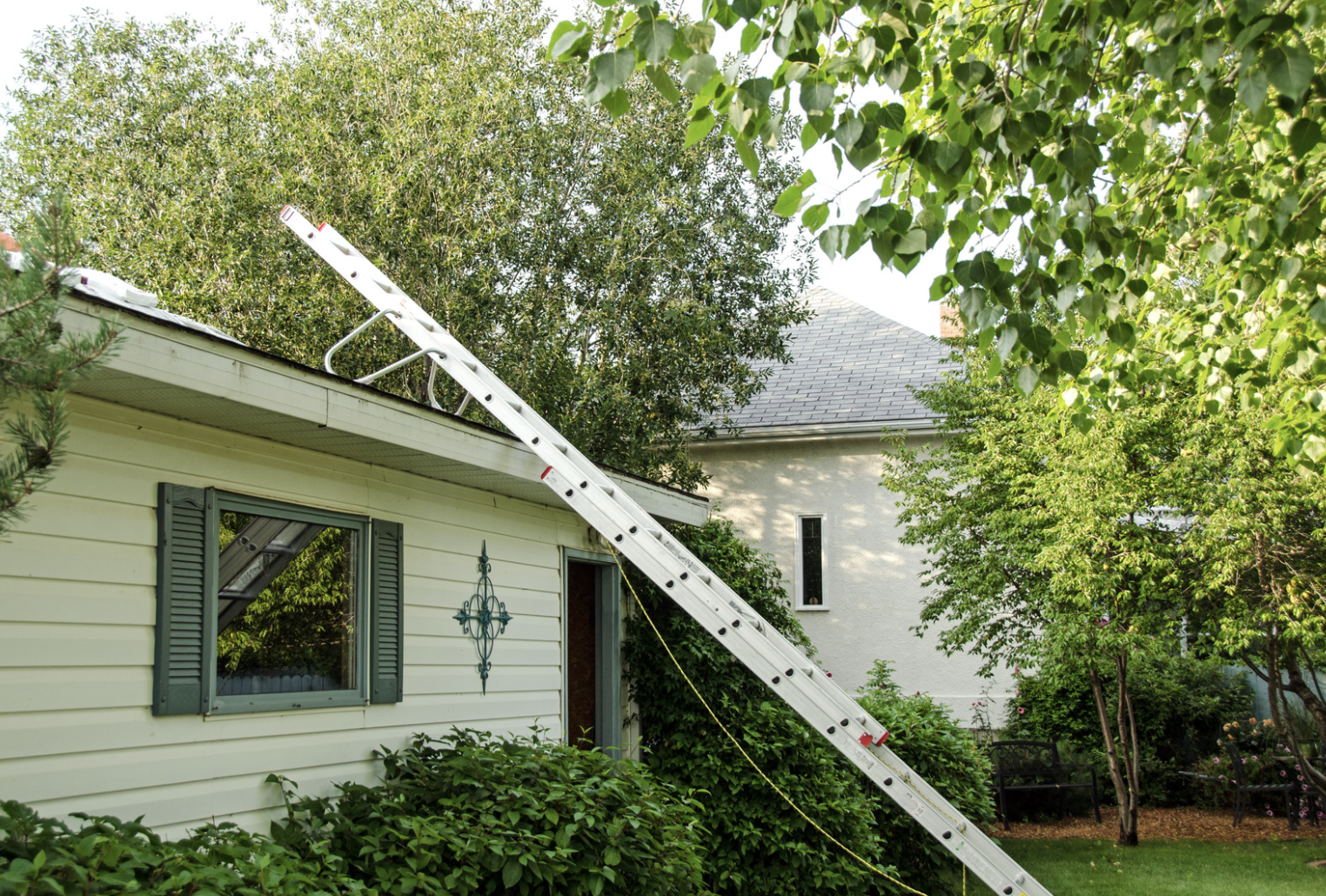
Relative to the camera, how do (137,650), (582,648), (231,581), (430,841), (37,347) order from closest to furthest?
(37,347), (137,650), (430,841), (231,581), (582,648)

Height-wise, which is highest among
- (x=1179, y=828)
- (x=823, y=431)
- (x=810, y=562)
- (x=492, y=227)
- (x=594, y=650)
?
(x=492, y=227)

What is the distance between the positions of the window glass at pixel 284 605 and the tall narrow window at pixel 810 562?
11.9 meters

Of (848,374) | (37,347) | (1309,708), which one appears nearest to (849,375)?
(848,374)

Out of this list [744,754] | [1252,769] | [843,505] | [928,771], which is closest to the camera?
[744,754]

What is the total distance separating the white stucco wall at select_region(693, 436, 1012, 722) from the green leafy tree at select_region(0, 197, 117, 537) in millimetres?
13779

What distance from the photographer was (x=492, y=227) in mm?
13594

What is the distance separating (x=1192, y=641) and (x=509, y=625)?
7.62m

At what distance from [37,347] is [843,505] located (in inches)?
588

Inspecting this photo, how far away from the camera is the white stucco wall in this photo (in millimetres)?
15945

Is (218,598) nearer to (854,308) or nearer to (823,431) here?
(823,431)

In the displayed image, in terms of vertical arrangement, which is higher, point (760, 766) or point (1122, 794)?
point (760, 766)

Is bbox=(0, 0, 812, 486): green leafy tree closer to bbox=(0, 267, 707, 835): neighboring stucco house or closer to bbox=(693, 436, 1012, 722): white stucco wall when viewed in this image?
bbox=(693, 436, 1012, 722): white stucco wall

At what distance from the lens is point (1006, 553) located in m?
11.3

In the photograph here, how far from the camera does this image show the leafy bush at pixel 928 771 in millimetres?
8836
